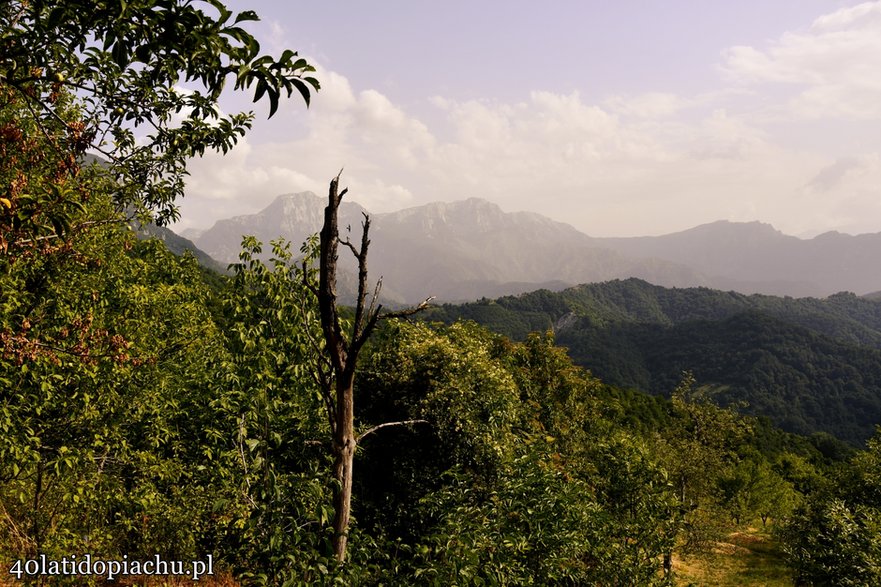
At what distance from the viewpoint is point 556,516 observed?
965 centimetres

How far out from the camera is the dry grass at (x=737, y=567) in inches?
1377

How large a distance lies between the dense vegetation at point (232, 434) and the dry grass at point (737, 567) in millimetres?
19101

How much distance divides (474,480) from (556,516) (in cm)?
502

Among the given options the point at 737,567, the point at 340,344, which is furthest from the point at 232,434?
the point at 737,567

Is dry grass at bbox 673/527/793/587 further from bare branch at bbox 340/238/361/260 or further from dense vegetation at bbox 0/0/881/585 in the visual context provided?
bare branch at bbox 340/238/361/260

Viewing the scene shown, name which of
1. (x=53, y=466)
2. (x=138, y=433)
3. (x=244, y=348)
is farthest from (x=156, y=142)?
(x=138, y=433)

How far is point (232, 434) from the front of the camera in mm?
8172

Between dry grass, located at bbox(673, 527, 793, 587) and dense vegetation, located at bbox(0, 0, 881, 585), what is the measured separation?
19.1m

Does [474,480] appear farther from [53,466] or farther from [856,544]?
[856,544]

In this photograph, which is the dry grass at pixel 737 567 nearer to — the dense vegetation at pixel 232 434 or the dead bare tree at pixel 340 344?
the dense vegetation at pixel 232 434

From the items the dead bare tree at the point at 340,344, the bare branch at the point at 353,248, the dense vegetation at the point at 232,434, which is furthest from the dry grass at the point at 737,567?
the bare branch at the point at 353,248

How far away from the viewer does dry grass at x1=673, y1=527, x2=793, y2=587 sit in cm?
3497

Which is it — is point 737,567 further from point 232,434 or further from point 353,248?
point 353,248

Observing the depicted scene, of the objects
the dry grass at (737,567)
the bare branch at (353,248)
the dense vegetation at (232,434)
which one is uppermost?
the bare branch at (353,248)
